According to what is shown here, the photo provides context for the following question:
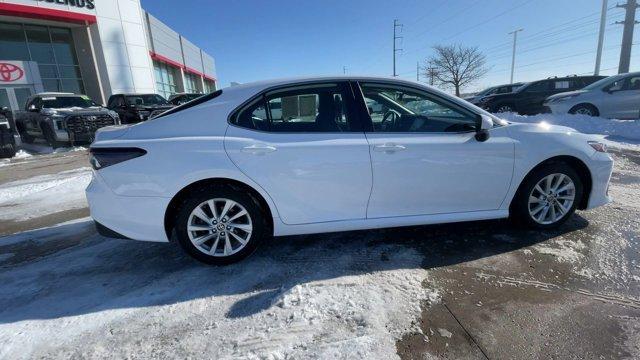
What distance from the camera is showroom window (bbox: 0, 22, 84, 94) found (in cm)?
1833

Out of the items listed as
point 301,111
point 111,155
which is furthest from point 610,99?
point 111,155

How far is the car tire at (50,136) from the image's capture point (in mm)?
11346

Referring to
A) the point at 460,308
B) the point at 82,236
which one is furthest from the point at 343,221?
the point at 82,236

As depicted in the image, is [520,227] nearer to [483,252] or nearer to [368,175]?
[483,252]

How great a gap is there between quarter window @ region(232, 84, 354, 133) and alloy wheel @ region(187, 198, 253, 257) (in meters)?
0.73

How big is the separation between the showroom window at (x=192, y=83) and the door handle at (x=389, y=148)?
4187cm

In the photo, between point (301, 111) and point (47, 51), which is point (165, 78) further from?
point (301, 111)

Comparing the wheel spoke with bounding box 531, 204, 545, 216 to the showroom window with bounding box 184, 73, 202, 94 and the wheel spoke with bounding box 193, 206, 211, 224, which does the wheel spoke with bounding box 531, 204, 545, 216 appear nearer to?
the wheel spoke with bounding box 193, 206, 211, 224

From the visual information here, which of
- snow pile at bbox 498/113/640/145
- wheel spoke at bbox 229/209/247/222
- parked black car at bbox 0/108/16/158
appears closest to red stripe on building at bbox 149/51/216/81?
parked black car at bbox 0/108/16/158

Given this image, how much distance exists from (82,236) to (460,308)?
13.2 ft

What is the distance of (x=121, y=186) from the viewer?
2.86 m

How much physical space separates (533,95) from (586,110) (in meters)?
4.06

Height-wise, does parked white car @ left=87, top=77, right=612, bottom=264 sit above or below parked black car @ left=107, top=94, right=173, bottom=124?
below

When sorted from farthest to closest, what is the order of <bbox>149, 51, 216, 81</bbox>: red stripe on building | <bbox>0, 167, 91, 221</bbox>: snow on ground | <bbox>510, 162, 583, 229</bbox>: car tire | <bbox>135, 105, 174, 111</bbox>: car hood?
<bbox>149, 51, 216, 81</bbox>: red stripe on building, <bbox>135, 105, 174, 111</bbox>: car hood, <bbox>0, 167, 91, 221</bbox>: snow on ground, <bbox>510, 162, 583, 229</bbox>: car tire
